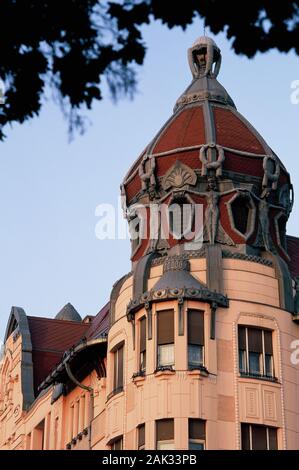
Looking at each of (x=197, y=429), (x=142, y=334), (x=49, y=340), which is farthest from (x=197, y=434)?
(x=49, y=340)

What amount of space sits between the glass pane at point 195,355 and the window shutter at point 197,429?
2.00 meters

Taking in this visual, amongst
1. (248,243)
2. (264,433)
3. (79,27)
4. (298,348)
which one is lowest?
(79,27)

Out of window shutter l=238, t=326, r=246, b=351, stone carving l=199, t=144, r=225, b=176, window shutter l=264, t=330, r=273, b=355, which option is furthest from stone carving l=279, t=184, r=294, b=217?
window shutter l=238, t=326, r=246, b=351

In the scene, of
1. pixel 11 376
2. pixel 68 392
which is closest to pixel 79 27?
pixel 68 392

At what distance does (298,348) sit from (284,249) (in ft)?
16.8

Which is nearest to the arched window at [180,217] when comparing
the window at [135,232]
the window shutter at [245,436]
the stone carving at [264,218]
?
the window at [135,232]

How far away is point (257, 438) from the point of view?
121ft

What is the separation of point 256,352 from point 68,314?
88.9 ft

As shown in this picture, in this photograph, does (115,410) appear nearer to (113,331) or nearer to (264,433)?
(113,331)

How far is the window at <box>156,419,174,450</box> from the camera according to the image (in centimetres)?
3589

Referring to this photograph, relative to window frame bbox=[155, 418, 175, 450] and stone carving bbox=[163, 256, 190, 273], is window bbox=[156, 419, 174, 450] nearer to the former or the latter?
window frame bbox=[155, 418, 175, 450]

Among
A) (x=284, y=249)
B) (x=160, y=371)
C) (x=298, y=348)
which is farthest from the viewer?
(x=284, y=249)

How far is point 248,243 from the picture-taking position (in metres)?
40.8

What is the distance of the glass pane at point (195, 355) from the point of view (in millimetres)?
37125
